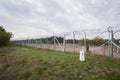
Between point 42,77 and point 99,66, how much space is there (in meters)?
2.92

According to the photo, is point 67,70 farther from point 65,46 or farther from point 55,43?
point 55,43

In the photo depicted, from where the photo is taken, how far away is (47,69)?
25.6ft

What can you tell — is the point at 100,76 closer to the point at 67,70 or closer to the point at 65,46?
the point at 67,70

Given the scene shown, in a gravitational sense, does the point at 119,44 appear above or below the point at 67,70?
above

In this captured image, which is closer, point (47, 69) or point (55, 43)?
point (47, 69)

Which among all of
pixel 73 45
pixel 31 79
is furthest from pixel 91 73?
pixel 73 45

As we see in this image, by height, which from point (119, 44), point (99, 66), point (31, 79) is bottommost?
point (31, 79)

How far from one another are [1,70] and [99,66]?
18.3ft

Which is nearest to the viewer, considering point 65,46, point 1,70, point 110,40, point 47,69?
point 47,69

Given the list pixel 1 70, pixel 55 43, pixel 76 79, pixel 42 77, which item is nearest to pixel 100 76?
pixel 76 79

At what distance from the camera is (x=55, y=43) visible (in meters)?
19.4

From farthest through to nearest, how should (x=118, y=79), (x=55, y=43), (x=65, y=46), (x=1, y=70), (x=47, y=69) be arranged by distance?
(x=55, y=43)
(x=65, y=46)
(x=1, y=70)
(x=47, y=69)
(x=118, y=79)

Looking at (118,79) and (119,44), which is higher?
(119,44)

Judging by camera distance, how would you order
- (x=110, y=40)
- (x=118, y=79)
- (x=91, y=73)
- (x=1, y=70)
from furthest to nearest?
(x=110, y=40) → (x=1, y=70) → (x=91, y=73) → (x=118, y=79)
